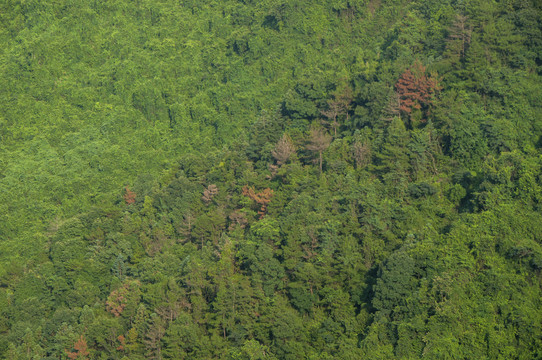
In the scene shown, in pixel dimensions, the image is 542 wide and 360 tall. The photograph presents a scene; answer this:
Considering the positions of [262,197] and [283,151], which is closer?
[262,197]

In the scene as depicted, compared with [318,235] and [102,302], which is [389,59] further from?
[102,302]

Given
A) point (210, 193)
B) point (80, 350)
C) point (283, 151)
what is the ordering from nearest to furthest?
Answer: point (80, 350), point (283, 151), point (210, 193)

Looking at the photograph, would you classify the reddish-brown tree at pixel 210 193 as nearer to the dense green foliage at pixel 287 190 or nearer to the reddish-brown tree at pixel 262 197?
the dense green foliage at pixel 287 190

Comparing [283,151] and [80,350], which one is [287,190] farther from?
[80,350]

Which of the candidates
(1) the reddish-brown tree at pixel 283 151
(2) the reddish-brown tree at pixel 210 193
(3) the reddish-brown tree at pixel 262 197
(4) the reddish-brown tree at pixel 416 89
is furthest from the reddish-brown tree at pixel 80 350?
(4) the reddish-brown tree at pixel 416 89

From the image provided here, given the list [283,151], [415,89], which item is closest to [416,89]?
[415,89]

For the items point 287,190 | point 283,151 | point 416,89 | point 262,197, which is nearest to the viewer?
point 416,89

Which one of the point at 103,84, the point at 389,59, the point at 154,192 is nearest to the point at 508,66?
the point at 389,59

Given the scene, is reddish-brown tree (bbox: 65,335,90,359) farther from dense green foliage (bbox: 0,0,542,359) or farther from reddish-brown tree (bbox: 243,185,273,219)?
reddish-brown tree (bbox: 243,185,273,219)
